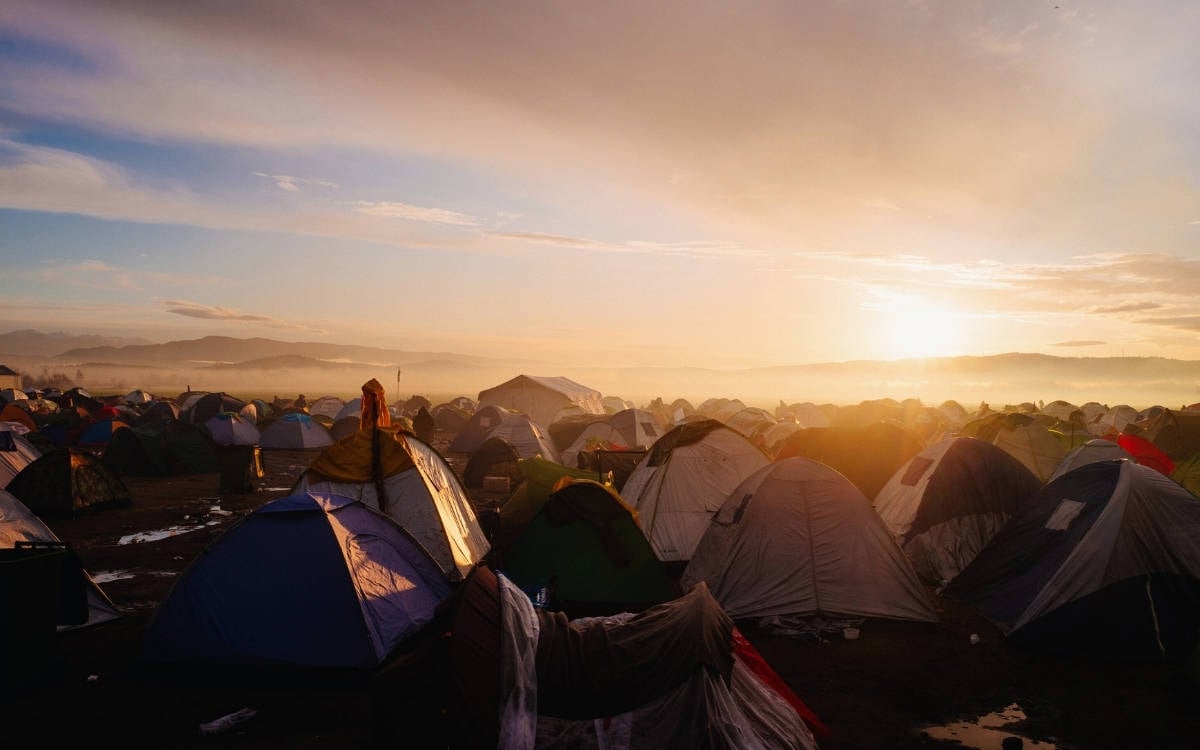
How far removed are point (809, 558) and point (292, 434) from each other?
29.9 m

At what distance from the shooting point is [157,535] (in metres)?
15.6

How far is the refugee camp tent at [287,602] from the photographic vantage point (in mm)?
7766

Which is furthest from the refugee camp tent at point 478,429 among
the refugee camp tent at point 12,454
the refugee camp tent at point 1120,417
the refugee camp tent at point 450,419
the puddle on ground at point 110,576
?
the refugee camp tent at point 1120,417

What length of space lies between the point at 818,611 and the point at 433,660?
612 centimetres

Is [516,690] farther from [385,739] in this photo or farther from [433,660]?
[385,739]

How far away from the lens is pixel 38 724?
6875mm

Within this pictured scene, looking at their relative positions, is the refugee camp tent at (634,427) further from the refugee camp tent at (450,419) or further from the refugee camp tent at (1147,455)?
the refugee camp tent at (450,419)

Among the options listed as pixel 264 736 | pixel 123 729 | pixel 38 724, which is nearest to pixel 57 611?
pixel 38 724

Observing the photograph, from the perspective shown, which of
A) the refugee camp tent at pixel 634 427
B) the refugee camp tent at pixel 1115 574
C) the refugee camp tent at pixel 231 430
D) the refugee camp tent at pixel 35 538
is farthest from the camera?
the refugee camp tent at pixel 231 430

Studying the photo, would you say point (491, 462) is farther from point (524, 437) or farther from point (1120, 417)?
point (1120, 417)

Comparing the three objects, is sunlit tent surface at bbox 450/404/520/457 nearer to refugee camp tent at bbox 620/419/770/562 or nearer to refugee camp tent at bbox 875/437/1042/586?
refugee camp tent at bbox 620/419/770/562

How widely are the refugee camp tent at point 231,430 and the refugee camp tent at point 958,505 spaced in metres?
29.8

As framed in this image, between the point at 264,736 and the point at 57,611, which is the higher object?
the point at 57,611

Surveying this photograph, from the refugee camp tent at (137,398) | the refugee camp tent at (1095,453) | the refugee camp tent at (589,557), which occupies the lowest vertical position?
the refugee camp tent at (137,398)
